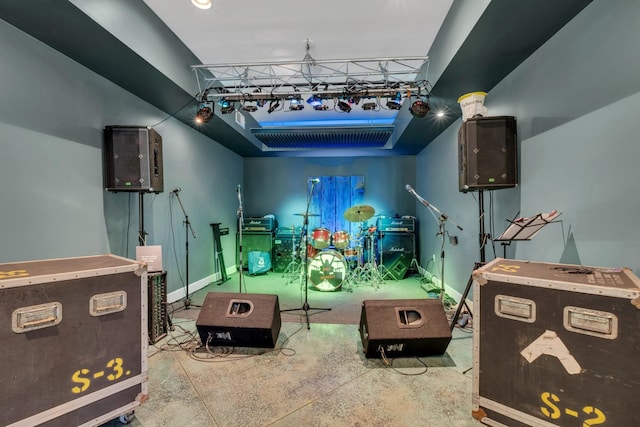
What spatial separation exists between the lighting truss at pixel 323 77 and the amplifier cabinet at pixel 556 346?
8.38 ft

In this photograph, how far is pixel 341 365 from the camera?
7.34 ft

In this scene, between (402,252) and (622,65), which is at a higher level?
(622,65)

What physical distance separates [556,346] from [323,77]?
3.60 metres

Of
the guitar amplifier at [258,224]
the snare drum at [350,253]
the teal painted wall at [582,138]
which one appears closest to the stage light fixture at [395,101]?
the teal painted wall at [582,138]

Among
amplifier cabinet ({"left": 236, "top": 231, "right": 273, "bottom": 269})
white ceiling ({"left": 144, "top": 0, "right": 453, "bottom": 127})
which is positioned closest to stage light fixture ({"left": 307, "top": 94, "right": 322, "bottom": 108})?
white ceiling ({"left": 144, "top": 0, "right": 453, "bottom": 127})

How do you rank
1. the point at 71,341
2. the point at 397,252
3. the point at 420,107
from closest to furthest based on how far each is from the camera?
1. the point at 71,341
2. the point at 420,107
3. the point at 397,252

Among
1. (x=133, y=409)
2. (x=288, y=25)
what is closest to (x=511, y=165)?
(x=288, y=25)

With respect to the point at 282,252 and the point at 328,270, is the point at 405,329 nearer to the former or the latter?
the point at 328,270

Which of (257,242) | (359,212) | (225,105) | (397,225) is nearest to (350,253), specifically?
(359,212)

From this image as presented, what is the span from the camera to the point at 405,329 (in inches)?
88.7

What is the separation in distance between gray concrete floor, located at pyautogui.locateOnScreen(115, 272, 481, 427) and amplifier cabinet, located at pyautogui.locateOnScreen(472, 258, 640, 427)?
0.36 m

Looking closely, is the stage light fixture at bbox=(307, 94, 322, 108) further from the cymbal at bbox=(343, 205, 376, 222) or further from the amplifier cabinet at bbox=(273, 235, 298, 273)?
the amplifier cabinet at bbox=(273, 235, 298, 273)

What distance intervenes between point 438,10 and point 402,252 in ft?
12.7

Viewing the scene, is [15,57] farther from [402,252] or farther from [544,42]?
[402,252]
